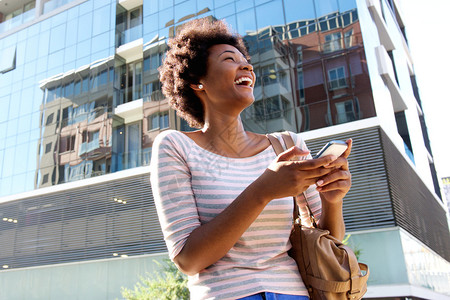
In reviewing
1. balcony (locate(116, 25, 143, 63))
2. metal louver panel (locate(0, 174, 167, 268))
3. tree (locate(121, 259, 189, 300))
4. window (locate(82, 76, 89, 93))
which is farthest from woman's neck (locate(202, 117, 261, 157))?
window (locate(82, 76, 89, 93))

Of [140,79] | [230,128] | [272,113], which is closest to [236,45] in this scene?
[230,128]

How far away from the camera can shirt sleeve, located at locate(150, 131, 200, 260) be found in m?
1.30

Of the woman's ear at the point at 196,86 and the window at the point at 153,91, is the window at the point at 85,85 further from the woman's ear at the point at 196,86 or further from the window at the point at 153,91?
the woman's ear at the point at 196,86

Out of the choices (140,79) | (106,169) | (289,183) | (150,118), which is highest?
(140,79)

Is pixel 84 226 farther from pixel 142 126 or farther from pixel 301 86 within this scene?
pixel 301 86

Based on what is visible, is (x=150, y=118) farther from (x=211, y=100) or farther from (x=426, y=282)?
(x=211, y=100)

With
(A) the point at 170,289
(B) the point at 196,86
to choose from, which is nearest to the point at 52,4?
(A) the point at 170,289

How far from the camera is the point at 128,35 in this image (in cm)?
1875

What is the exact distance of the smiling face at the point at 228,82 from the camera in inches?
65.3

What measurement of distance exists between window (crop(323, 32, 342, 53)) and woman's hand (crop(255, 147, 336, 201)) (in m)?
12.7

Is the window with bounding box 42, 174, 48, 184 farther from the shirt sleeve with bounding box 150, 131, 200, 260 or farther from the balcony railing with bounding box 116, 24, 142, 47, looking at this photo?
the shirt sleeve with bounding box 150, 131, 200, 260

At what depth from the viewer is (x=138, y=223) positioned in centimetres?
1482

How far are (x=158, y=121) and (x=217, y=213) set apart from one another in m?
15.1

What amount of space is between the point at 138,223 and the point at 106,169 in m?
2.77
